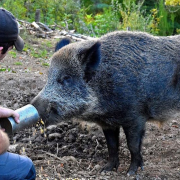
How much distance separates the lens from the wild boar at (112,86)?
4883 millimetres

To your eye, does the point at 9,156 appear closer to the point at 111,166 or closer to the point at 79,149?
the point at 111,166

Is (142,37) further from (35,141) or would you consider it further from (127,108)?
(35,141)

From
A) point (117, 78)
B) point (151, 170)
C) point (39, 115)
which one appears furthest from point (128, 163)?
point (39, 115)

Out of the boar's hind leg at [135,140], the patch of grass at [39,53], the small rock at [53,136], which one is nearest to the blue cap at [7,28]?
the boar's hind leg at [135,140]

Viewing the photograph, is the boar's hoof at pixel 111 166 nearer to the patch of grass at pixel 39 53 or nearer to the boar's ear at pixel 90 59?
the boar's ear at pixel 90 59

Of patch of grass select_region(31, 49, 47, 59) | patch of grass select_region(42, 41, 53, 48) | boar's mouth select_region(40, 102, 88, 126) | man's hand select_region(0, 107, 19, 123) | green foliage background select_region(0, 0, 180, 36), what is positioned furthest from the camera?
green foliage background select_region(0, 0, 180, 36)

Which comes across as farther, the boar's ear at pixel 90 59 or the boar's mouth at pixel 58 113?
the boar's ear at pixel 90 59

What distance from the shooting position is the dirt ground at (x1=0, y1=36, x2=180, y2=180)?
494 centimetres

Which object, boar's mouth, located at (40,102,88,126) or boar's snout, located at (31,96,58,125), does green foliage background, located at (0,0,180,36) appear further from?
boar's snout, located at (31,96,58,125)

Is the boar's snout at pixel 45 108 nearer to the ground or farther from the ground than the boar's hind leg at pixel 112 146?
farther from the ground

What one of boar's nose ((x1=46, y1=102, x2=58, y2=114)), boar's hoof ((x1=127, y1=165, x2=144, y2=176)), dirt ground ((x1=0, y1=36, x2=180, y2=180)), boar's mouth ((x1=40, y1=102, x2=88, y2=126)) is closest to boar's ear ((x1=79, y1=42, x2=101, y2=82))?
boar's mouth ((x1=40, y1=102, x2=88, y2=126))

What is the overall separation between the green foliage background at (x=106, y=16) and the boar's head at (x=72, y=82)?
31.1 ft

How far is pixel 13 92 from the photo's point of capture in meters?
7.47

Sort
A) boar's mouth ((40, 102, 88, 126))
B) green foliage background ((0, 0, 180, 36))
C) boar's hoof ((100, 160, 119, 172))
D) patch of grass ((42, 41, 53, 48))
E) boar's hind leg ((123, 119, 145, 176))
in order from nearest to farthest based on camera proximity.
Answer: boar's mouth ((40, 102, 88, 126)) → boar's hind leg ((123, 119, 145, 176)) → boar's hoof ((100, 160, 119, 172)) → patch of grass ((42, 41, 53, 48)) → green foliage background ((0, 0, 180, 36))
